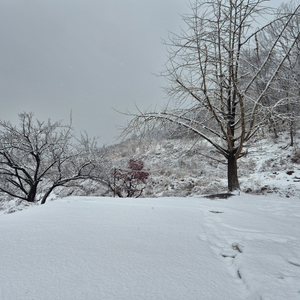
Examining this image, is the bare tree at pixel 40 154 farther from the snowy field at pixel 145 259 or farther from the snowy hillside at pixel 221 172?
the snowy field at pixel 145 259

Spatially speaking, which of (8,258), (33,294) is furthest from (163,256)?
(8,258)

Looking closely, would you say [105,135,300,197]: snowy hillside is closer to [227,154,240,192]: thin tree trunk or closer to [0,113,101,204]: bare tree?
[227,154,240,192]: thin tree trunk

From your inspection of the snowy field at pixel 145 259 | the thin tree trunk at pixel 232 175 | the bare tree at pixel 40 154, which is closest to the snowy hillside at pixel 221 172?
the thin tree trunk at pixel 232 175

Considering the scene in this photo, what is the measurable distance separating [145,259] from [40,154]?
7.33 metres

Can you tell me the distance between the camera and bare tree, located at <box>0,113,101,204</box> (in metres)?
6.76

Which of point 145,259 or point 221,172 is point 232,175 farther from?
point 221,172

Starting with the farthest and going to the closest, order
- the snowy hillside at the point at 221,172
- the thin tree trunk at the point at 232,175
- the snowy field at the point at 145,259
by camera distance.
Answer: the snowy hillside at the point at 221,172, the thin tree trunk at the point at 232,175, the snowy field at the point at 145,259

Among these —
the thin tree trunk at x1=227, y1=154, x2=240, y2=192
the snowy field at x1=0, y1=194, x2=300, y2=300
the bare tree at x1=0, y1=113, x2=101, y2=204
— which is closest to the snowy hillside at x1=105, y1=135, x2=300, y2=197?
the thin tree trunk at x1=227, y1=154, x2=240, y2=192

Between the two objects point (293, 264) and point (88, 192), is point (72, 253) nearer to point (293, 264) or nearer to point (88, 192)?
point (293, 264)

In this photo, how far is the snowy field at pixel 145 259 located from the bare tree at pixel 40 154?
5.84m

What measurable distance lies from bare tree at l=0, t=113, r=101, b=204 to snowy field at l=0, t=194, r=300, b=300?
19.1 ft

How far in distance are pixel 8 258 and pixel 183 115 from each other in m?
4.42

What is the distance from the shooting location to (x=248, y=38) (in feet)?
14.3

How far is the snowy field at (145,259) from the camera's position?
0.89m
